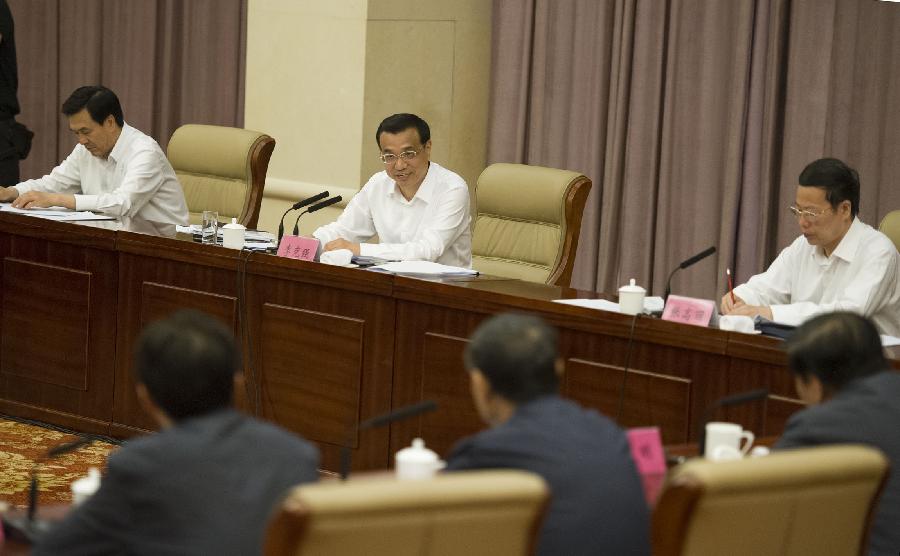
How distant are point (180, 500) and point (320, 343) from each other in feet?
8.18

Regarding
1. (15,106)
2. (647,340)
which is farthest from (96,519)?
(15,106)

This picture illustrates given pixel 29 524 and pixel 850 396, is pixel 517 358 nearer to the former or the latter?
pixel 850 396

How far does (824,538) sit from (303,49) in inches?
207

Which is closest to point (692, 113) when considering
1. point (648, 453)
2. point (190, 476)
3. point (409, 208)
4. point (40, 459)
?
point (409, 208)

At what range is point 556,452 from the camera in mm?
2219

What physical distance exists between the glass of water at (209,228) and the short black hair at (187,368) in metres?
2.74

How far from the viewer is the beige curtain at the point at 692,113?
6004mm

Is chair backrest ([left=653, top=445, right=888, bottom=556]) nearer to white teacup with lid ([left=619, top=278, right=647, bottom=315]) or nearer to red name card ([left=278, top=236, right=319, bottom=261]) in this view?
white teacup with lid ([left=619, top=278, right=647, bottom=315])

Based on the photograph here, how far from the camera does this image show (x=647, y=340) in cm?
392

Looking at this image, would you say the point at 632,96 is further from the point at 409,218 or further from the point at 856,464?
the point at 856,464

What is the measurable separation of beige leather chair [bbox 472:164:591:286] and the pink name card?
118cm

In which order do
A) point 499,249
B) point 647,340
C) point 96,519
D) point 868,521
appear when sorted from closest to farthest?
1. point 96,519
2. point 868,521
3. point 647,340
4. point 499,249

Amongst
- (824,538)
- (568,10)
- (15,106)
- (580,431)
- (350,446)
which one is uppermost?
(568,10)

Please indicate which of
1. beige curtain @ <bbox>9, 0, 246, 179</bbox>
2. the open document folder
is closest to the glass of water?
the open document folder
